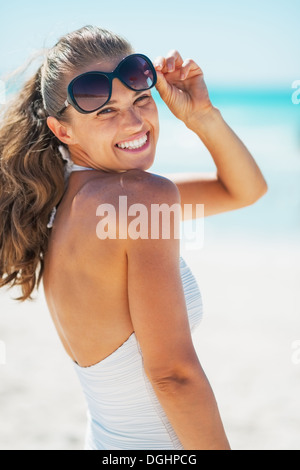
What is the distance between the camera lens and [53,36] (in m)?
2.25

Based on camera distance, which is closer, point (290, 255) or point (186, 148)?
point (290, 255)

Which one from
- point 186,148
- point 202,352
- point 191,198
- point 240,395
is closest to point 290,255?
point 202,352

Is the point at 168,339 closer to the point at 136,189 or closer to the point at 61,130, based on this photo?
the point at 136,189

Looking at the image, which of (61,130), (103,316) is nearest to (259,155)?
(61,130)

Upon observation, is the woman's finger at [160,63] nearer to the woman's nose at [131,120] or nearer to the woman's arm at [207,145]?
the woman's arm at [207,145]

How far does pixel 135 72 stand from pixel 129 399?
121 centimetres

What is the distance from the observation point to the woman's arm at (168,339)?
5.63ft

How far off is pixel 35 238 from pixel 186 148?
16.0 metres

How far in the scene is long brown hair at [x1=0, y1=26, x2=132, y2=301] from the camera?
206cm

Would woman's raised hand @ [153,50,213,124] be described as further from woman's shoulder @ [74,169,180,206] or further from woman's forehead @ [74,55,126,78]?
woman's shoulder @ [74,169,180,206]

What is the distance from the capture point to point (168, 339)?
1723 millimetres

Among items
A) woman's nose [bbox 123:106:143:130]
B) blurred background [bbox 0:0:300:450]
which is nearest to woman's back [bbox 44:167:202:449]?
woman's nose [bbox 123:106:143:130]
